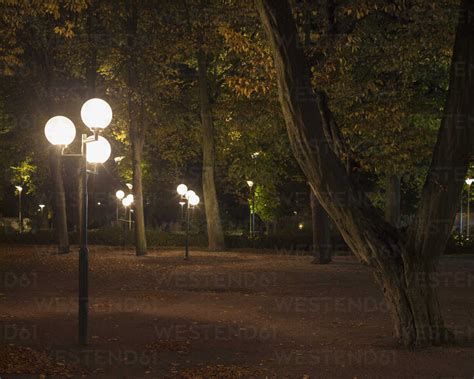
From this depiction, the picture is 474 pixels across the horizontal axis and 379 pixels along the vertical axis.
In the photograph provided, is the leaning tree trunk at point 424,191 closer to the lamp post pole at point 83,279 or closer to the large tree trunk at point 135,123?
the lamp post pole at point 83,279

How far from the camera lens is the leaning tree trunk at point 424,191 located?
1077 centimetres

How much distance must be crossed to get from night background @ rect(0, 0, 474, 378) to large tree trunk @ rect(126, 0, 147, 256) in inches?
3.4

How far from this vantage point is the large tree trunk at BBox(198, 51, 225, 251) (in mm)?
36219

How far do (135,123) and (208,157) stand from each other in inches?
206

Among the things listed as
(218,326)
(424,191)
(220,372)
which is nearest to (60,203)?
(218,326)

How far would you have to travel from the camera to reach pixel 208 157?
120 ft

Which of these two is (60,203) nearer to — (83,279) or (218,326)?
(218,326)

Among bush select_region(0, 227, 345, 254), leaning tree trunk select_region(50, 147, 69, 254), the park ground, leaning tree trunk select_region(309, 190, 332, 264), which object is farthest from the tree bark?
leaning tree trunk select_region(50, 147, 69, 254)

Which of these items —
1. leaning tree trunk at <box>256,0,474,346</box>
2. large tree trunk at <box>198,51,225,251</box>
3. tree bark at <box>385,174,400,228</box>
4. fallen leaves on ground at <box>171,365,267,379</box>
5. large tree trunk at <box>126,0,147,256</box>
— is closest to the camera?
fallen leaves on ground at <box>171,365,267,379</box>

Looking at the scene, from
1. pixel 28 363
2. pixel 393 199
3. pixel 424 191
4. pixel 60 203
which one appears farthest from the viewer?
pixel 393 199

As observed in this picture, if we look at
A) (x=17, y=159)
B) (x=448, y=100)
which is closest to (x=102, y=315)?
(x=448, y=100)

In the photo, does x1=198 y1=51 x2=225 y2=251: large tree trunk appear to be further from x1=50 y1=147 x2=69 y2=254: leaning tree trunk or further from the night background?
x1=50 y1=147 x2=69 y2=254: leaning tree trunk

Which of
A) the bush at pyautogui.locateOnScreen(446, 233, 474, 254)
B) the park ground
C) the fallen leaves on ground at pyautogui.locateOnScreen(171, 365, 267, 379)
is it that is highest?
the bush at pyautogui.locateOnScreen(446, 233, 474, 254)

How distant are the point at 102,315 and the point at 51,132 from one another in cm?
444
